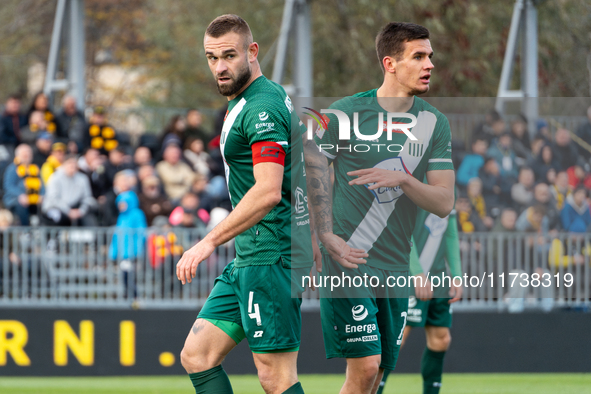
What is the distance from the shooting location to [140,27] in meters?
32.3

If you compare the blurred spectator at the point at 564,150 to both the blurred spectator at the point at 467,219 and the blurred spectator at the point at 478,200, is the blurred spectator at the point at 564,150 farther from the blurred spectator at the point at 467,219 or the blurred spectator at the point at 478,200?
the blurred spectator at the point at 467,219

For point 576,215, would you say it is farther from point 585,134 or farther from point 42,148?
point 42,148

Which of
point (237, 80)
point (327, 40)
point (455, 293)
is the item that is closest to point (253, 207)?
point (237, 80)

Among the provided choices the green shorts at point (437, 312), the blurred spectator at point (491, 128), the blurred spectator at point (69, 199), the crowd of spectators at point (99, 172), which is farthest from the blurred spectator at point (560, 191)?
the blurred spectator at point (69, 199)

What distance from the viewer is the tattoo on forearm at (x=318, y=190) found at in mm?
5059

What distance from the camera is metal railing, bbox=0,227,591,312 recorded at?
10.4 meters

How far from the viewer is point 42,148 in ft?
40.7

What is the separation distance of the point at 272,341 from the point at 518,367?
282 inches

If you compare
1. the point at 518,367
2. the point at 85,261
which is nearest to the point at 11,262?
the point at 85,261

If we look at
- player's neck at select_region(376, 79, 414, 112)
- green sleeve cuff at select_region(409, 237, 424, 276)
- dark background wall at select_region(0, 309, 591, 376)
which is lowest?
dark background wall at select_region(0, 309, 591, 376)

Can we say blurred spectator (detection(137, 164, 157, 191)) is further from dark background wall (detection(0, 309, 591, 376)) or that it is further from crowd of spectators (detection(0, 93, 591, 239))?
dark background wall (detection(0, 309, 591, 376))

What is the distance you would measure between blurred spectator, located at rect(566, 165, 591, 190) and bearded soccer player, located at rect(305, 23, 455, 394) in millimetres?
5812

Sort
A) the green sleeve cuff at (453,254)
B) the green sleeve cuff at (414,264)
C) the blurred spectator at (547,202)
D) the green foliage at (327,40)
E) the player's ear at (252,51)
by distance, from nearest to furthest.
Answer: the player's ear at (252,51)
the green sleeve cuff at (414,264)
the green sleeve cuff at (453,254)
the blurred spectator at (547,202)
the green foliage at (327,40)

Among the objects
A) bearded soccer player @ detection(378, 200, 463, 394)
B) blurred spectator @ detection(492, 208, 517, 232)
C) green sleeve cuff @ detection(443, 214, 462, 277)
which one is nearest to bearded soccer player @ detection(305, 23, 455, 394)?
bearded soccer player @ detection(378, 200, 463, 394)
